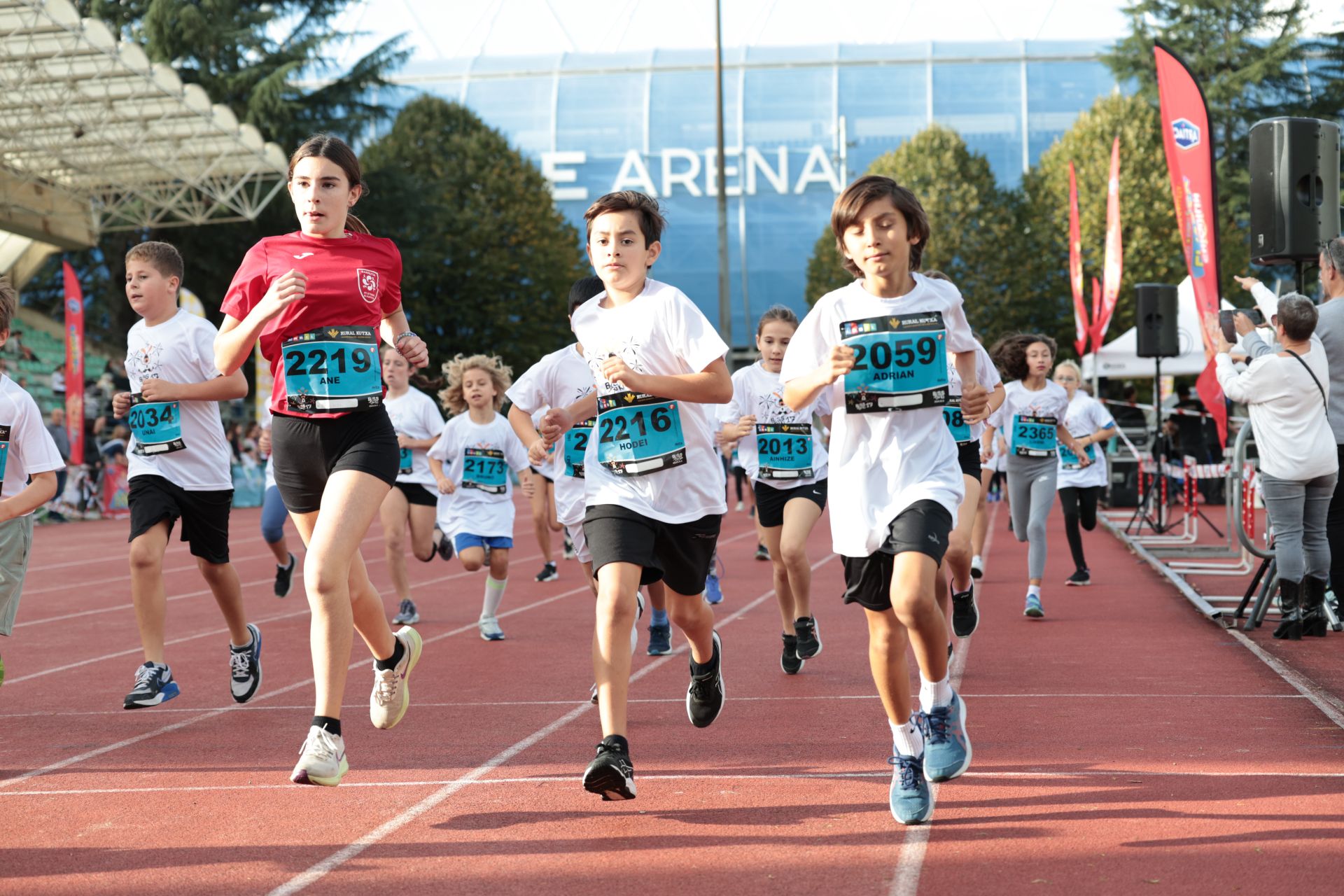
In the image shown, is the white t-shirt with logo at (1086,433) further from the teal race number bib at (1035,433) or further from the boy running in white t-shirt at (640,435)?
the boy running in white t-shirt at (640,435)

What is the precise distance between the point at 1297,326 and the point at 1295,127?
1.79m

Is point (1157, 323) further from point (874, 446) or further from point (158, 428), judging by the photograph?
point (874, 446)

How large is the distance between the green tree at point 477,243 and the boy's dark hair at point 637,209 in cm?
3702

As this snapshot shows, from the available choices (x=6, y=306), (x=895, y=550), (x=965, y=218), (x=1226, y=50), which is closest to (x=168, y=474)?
(x=6, y=306)

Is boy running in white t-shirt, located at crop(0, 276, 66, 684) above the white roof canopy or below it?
below

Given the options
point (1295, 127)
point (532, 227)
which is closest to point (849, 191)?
point (1295, 127)

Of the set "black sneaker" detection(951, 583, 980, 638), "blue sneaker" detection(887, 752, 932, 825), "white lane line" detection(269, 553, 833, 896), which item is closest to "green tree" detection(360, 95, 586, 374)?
"black sneaker" detection(951, 583, 980, 638)

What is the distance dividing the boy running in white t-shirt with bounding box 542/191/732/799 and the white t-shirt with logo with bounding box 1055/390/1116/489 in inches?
261

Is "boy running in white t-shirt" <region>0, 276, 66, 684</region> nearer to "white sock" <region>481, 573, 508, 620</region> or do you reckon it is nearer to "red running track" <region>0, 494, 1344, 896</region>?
"red running track" <region>0, 494, 1344, 896</region>

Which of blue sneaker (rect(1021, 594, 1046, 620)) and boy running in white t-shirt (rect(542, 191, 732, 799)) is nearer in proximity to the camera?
boy running in white t-shirt (rect(542, 191, 732, 799))

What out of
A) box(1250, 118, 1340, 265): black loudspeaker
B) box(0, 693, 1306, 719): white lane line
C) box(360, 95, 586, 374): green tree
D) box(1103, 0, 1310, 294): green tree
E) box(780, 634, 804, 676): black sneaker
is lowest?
box(0, 693, 1306, 719): white lane line

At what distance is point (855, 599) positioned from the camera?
15.9ft

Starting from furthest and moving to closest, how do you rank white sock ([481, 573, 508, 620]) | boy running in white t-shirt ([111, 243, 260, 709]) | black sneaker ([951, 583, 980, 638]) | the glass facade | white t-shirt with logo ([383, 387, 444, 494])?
the glass facade, white t-shirt with logo ([383, 387, 444, 494]), white sock ([481, 573, 508, 620]), black sneaker ([951, 583, 980, 638]), boy running in white t-shirt ([111, 243, 260, 709])

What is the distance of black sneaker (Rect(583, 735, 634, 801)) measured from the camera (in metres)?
4.54
